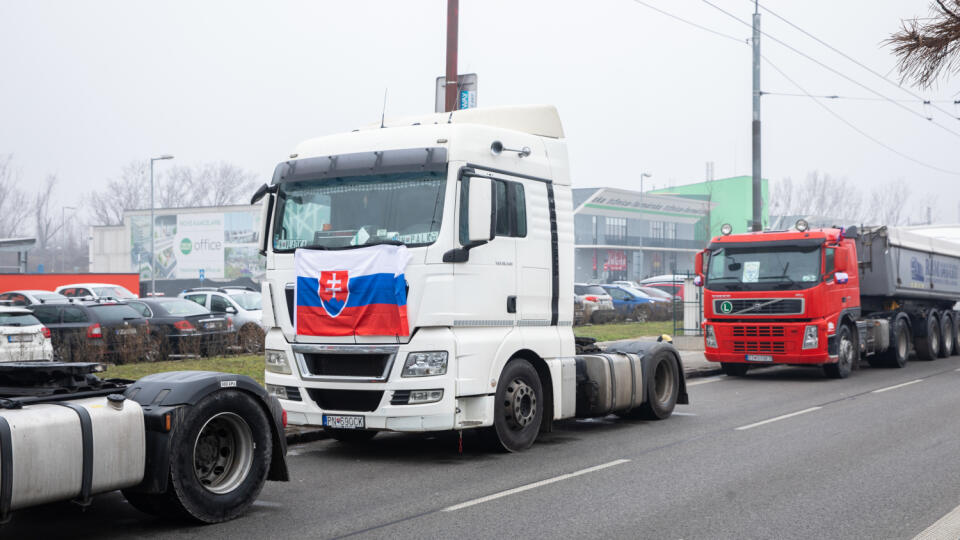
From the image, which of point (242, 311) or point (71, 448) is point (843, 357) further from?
point (71, 448)

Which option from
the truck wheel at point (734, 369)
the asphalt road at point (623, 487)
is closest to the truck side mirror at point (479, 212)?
the asphalt road at point (623, 487)

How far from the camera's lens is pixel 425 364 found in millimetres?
8781

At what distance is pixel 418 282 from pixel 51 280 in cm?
3954

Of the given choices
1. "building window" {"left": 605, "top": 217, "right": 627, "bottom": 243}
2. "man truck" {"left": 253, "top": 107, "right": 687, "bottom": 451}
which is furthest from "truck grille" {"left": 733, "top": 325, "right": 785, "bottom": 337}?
"building window" {"left": 605, "top": 217, "right": 627, "bottom": 243}

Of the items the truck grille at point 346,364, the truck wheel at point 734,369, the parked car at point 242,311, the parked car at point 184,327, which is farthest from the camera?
the parked car at point 242,311

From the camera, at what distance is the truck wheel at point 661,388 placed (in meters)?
12.0

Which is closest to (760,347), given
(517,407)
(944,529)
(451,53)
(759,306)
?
(759,306)

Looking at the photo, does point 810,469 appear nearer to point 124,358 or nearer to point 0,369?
point 0,369

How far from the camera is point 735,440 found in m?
10.4

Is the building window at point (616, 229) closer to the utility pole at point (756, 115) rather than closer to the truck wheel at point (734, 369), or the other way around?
the utility pole at point (756, 115)

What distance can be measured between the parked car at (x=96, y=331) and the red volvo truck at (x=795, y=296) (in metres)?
10.9

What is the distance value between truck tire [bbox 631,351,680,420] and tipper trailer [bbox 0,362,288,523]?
586 centimetres

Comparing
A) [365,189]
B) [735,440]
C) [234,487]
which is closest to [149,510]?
[234,487]

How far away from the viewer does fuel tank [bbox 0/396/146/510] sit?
5.39 m
